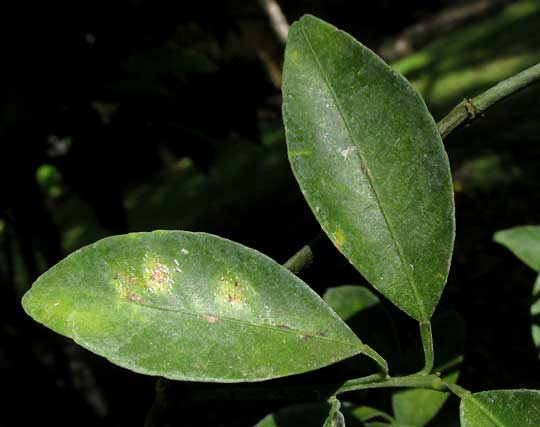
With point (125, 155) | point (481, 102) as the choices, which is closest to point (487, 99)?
point (481, 102)

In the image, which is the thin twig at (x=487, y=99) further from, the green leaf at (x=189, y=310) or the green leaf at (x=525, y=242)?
the green leaf at (x=525, y=242)

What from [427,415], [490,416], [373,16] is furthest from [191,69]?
[373,16]

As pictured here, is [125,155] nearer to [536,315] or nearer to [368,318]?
[368,318]

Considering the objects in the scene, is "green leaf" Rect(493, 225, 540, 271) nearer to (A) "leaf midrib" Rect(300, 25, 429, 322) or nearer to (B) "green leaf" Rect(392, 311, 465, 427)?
(B) "green leaf" Rect(392, 311, 465, 427)

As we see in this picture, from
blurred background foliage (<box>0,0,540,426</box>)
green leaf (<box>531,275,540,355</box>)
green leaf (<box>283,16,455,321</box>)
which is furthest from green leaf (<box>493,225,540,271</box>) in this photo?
green leaf (<box>283,16,455,321</box>)

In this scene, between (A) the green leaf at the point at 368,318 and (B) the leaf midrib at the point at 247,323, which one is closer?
(B) the leaf midrib at the point at 247,323

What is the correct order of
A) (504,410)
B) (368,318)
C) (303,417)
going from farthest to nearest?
(368,318)
(303,417)
(504,410)

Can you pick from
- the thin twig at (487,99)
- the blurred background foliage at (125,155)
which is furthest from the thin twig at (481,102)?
the blurred background foliage at (125,155)
